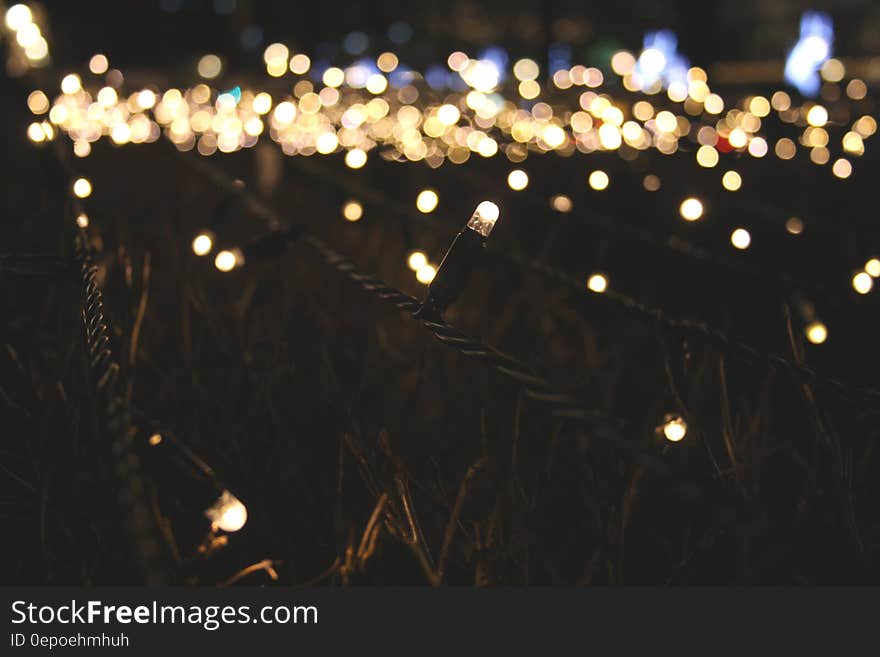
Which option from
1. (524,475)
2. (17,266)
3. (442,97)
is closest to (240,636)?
(524,475)

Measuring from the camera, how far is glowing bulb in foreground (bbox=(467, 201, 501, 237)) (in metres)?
1.54

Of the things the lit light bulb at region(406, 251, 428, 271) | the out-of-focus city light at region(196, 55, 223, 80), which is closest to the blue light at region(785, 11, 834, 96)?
the out-of-focus city light at region(196, 55, 223, 80)

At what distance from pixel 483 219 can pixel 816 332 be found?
1.32m

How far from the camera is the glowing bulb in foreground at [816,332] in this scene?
2.42 m

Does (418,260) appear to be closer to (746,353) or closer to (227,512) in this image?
(746,353)

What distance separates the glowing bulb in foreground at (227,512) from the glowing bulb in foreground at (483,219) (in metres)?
0.61

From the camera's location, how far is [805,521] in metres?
1.70

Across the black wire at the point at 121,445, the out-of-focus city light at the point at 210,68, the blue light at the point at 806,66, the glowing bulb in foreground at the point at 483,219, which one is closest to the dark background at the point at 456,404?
the black wire at the point at 121,445

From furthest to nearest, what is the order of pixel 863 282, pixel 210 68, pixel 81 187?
pixel 210 68 < pixel 81 187 < pixel 863 282

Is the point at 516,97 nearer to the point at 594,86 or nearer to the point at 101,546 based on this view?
the point at 594,86

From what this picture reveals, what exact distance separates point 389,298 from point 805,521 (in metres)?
0.91

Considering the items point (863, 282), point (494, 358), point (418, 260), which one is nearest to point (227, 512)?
point (494, 358)

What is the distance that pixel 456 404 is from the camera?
236cm

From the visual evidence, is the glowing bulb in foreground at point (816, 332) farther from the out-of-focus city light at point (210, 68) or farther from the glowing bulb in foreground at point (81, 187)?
the out-of-focus city light at point (210, 68)
